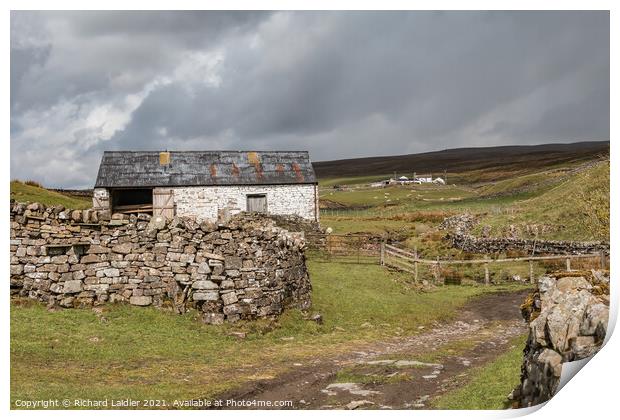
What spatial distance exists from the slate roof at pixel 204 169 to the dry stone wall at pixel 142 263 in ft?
66.8

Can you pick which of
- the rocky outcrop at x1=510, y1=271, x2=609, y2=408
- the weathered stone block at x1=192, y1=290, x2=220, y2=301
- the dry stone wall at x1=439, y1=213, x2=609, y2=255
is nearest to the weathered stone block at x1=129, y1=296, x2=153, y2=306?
the weathered stone block at x1=192, y1=290, x2=220, y2=301

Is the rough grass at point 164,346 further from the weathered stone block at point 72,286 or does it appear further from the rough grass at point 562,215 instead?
the rough grass at point 562,215

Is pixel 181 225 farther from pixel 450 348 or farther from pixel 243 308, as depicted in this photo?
pixel 450 348

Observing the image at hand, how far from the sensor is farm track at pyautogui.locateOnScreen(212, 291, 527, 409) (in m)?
10.1

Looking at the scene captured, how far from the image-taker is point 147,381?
35.7 ft

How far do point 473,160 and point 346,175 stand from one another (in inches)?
1817

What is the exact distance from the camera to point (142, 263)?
15609mm

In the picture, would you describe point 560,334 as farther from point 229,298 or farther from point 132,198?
point 132,198

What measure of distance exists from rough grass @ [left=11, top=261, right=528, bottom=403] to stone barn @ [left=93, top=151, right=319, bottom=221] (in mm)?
18126

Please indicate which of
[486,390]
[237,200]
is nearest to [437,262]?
[237,200]

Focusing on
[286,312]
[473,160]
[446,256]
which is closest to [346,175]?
Answer: [473,160]

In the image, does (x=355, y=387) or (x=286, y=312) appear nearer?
(x=355, y=387)

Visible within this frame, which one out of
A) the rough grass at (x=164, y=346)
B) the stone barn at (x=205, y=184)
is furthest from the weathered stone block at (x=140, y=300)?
the stone barn at (x=205, y=184)
